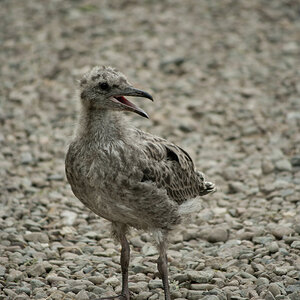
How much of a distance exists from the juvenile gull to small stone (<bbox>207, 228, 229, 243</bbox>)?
132 centimetres

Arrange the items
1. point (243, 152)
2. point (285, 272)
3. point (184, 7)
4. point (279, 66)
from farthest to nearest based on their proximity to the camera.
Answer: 1. point (184, 7)
2. point (279, 66)
3. point (243, 152)
4. point (285, 272)

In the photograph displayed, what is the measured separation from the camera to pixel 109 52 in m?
13.0

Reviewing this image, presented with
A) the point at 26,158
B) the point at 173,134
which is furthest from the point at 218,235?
the point at 26,158

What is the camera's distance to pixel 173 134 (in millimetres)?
10469

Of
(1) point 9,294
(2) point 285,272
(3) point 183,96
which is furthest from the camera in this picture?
(3) point 183,96

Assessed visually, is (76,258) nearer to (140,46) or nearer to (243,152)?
(243,152)

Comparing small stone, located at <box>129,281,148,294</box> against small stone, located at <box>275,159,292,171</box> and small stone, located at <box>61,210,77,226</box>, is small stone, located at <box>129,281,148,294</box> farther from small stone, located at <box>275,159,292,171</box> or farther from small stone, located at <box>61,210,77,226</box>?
small stone, located at <box>275,159,292,171</box>

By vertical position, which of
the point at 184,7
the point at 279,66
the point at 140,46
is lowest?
the point at 279,66

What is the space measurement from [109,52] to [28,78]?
74.2 inches

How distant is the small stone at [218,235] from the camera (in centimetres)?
744

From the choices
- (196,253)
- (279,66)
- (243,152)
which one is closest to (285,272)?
(196,253)

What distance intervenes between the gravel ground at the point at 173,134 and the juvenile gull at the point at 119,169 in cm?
44

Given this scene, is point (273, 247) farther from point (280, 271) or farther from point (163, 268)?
point (163, 268)

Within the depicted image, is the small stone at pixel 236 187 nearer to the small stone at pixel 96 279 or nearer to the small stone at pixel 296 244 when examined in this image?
the small stone at pixel 296 244
